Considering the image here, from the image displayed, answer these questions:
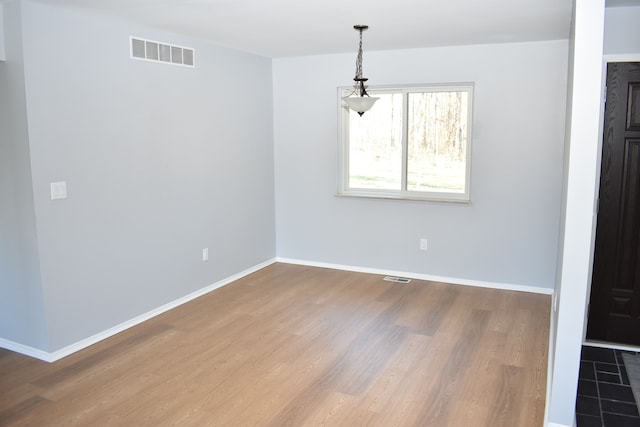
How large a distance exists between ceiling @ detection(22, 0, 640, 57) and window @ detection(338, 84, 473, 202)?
0.60m

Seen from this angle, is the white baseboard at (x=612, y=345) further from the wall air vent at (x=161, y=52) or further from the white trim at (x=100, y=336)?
the wall air vent at (x=161, y=52)

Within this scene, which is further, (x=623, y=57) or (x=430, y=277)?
(x=430, y=277)

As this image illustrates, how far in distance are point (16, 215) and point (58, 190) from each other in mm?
326

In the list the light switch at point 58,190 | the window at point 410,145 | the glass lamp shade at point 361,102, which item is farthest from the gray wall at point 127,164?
the glass lamp shade at point 361,102

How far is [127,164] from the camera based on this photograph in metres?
3.95

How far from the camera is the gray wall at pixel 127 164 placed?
11.1 feet

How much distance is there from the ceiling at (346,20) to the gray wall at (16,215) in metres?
0.46

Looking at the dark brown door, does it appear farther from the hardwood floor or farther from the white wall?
the hardwood floor

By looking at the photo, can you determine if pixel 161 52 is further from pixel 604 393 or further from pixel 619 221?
pixel 604 393

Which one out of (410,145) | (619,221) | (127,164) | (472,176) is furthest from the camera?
(410,145)

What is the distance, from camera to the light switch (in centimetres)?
339

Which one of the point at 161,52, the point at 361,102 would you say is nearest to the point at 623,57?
the point at 361,102

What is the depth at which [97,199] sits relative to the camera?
372 centimetres

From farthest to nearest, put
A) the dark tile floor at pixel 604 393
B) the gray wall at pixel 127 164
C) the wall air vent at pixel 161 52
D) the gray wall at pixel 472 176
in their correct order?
1. the gray wall at pixel 472 176
2. the wall air vent at pixel 161 52
3. the gray wall at pixel 127 164
4. the dark tile floor at pixel 604 393
